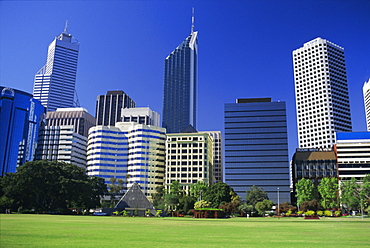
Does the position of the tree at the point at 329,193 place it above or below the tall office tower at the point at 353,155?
below

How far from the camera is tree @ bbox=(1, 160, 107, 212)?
83.9 m

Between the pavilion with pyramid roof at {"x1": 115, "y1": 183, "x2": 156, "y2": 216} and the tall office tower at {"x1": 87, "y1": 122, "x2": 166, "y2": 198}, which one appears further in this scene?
the tall office tower at {"x1": 87, "y1": 122, "x2": 166, "y2": 198}

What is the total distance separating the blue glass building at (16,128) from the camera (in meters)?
167

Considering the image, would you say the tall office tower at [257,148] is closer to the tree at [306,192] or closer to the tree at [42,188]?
the tree at [306,192]

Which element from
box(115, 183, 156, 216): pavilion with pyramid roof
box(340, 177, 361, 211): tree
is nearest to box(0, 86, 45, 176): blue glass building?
box(115, 183, 156, 216): pavilion with pyramid roof

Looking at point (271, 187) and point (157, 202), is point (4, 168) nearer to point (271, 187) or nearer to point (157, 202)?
point (157, 202)

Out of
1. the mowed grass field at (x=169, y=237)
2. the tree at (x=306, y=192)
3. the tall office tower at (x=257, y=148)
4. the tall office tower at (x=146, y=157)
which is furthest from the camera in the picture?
the tall office tower at (x=257, y=148)

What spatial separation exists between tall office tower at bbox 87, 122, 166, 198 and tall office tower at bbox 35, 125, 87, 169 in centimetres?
2783

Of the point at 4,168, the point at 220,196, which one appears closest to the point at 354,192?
the point at 220,196

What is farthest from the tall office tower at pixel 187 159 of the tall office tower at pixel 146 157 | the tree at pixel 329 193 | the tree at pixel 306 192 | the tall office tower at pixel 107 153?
the tree at pixel 329 193

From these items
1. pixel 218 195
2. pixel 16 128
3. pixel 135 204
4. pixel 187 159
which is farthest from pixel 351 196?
pixel 16 128

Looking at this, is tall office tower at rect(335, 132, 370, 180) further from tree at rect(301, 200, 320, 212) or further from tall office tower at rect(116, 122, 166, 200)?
tall office tower at rect(116, 122, 166, 200)

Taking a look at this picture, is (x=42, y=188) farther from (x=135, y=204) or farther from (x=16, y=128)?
(x=16, y=128)

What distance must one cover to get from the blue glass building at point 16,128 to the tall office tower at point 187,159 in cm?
7492
